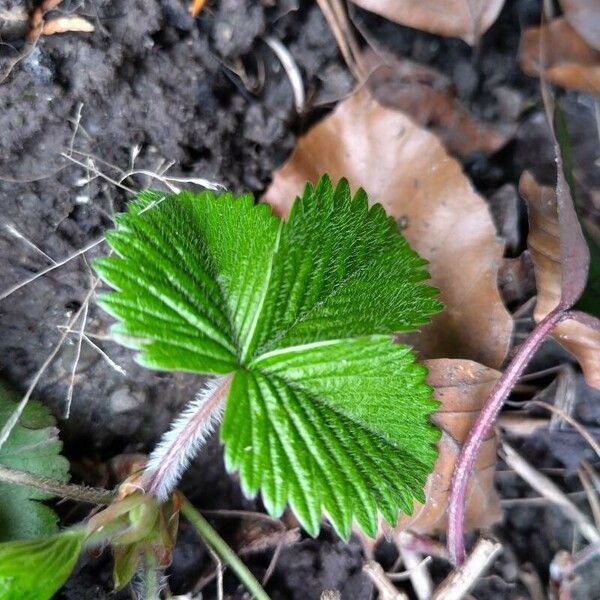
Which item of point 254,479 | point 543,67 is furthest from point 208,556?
point 543,67

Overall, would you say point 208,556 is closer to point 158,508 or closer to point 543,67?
point 158,508

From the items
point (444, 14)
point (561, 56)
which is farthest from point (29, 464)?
point (561, 56)

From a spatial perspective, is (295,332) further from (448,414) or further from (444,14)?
(444,14)

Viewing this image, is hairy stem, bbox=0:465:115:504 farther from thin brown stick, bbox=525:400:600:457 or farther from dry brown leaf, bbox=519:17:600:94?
dry brown leaf, bbox=519:17:600:94

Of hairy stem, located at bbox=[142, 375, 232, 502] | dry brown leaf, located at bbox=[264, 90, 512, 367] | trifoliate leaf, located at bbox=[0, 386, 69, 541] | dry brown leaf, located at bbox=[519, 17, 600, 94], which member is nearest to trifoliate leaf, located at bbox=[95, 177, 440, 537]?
hairy stem, located at bbox=[142, 375, 232, 502]

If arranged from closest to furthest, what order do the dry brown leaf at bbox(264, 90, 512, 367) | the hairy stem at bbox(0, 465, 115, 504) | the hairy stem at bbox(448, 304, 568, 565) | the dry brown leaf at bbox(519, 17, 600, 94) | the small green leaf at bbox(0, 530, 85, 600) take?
the small green leaf at bbox(0, 530, 85, 600), the hairy stem at bbox(0, 465, 115, 504), the hairy stem at bbox(448, 304, 568, 565), the dry brown leaf at bbox(264, 90, 512, 367), the dry brown leaf at bbox(519, 17, 600, 94)

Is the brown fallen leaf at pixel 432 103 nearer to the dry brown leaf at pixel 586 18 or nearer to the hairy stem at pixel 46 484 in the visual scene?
the dry brown leaf at pixel 586 18
